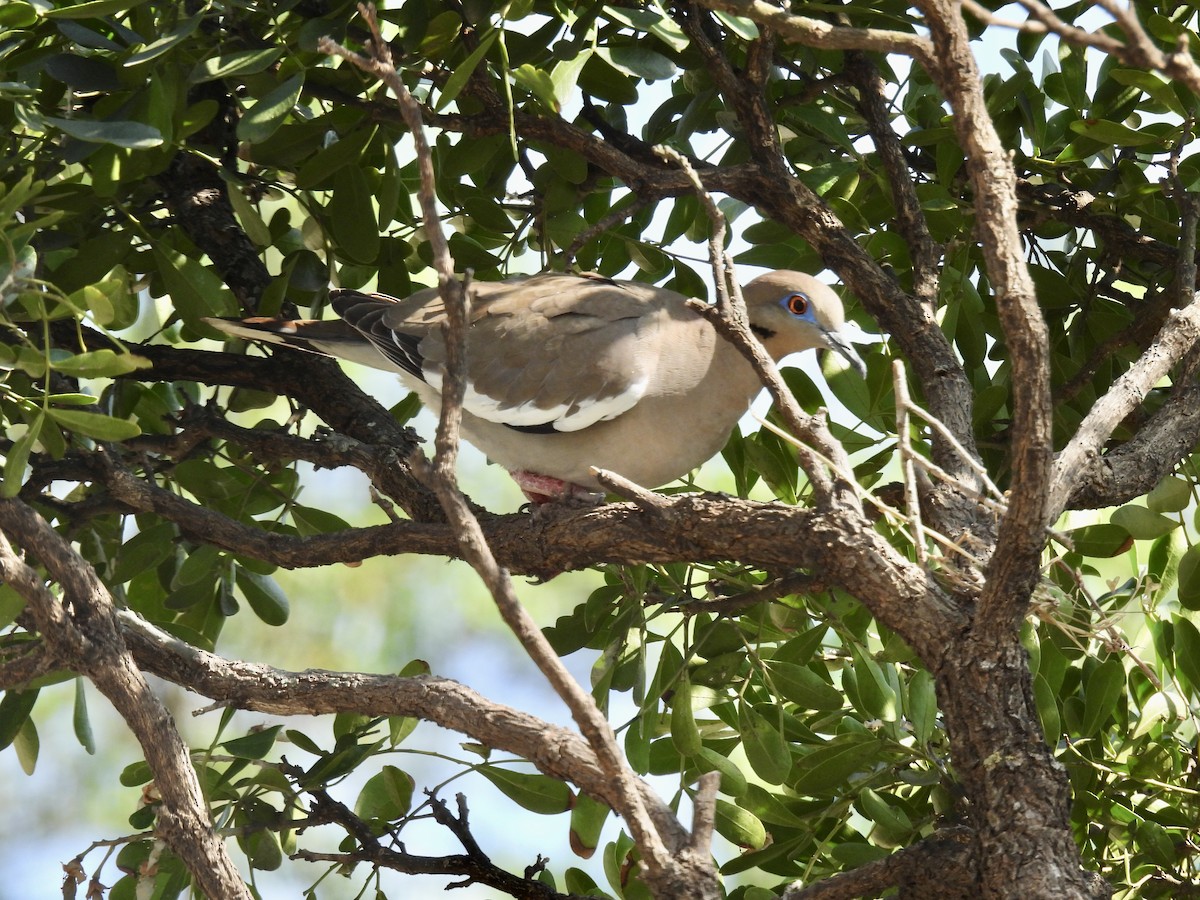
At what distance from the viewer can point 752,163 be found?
2186 millimetres

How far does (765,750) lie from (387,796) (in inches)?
26.8

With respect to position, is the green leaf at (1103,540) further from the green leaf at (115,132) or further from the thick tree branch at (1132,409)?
the green leaf at (115,132)

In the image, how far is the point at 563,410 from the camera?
8.38 ft

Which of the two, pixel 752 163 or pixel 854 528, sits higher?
pixel 752 163

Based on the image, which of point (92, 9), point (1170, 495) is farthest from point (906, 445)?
point (92, 9)

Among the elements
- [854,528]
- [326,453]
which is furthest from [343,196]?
[854,528]

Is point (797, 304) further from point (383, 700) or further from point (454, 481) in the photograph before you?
point (454, 481)

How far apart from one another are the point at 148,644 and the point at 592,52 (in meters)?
1.17

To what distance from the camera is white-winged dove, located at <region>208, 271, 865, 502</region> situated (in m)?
2.53

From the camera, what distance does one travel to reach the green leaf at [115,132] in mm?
1614

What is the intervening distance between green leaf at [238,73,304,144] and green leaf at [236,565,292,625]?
1066mm

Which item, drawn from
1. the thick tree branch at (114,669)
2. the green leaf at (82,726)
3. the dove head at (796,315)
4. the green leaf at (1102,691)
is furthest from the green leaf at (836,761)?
the green leaf at (82,726)

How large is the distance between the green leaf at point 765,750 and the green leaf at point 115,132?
49.3 inches

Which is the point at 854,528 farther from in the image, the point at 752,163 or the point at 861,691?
the point at 752,163
